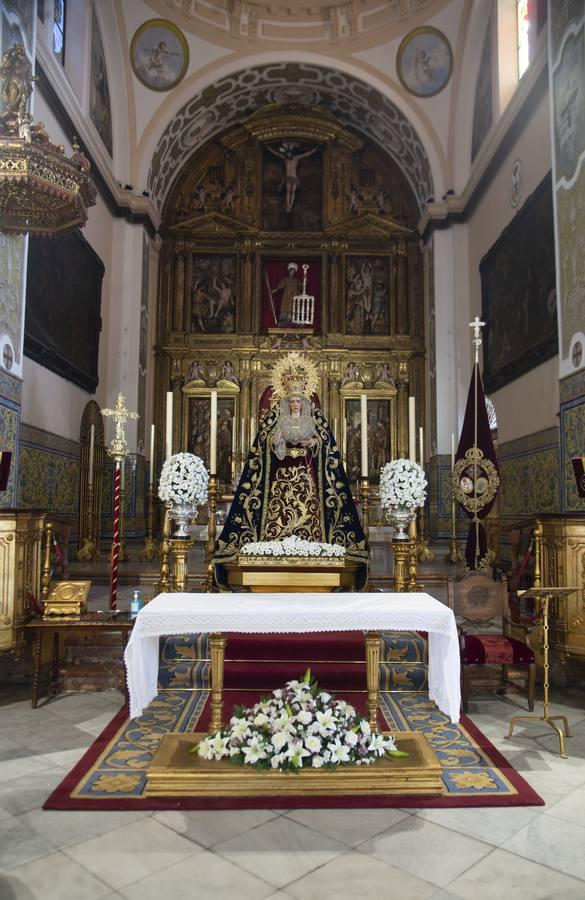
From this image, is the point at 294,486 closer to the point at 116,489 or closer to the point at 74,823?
the point at 116,489

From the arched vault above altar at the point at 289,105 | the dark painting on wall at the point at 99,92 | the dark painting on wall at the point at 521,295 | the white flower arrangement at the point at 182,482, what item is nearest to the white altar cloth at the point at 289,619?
the white flower arrangement at the point at 182,482

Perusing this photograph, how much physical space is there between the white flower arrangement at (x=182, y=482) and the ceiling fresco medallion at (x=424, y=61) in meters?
10.9

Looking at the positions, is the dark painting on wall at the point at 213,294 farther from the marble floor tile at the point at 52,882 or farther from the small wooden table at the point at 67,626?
the marble floor tile at the point at 52,882

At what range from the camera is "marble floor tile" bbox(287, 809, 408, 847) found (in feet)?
11.1

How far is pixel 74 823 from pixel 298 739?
1.24 m

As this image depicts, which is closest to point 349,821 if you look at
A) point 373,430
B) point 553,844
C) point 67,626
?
point 553,844

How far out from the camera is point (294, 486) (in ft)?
24.6

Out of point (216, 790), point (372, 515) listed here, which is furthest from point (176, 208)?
point (216, 790)

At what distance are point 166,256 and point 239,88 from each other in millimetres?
3814

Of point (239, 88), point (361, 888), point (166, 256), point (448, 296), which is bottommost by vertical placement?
point (361, 888)

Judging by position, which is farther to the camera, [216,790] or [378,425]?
[378,425]

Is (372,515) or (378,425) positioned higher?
(378,425)

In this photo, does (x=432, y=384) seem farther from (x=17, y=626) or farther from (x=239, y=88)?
(x=17, y=626)

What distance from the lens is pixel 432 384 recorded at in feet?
47.2
